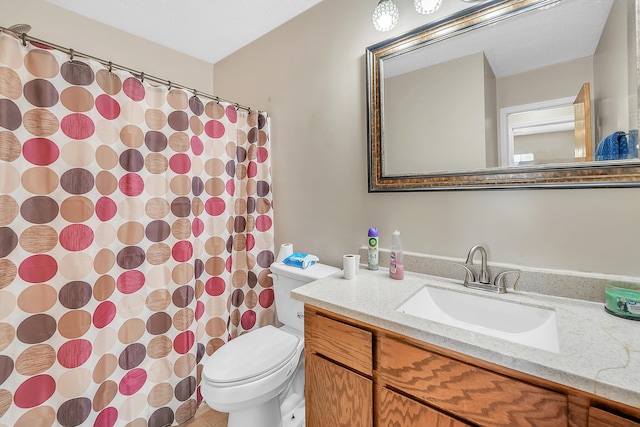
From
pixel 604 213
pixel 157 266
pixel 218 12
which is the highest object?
pixel 218 12

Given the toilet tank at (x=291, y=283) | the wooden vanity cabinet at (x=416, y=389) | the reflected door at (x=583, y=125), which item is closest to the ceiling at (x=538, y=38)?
the reflected door at (x=583, y=125)

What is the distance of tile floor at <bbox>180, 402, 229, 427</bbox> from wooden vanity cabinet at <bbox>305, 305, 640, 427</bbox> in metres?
0.85

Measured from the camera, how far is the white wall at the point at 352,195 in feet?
3.21

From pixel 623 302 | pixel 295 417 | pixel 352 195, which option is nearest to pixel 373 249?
pixel 352 195

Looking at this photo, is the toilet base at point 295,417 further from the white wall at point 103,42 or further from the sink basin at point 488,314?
the white wall at point 103,42

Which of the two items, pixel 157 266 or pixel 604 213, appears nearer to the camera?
pixel 604 213

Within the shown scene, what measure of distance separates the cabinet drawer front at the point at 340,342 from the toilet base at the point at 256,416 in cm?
50

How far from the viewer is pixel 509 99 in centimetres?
109

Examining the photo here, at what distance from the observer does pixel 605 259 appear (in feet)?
3.12

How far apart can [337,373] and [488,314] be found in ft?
2.00

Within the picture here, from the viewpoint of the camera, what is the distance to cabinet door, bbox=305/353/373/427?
90 centimetres

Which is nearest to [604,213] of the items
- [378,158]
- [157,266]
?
[378,158]

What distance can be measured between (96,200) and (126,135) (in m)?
0.35

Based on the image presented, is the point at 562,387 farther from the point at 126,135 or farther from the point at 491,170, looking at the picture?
the point at 126,135
